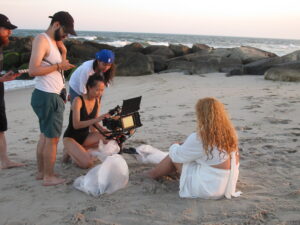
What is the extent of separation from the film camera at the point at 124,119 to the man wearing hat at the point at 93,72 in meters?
0.46

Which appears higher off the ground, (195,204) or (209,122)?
(209,122)

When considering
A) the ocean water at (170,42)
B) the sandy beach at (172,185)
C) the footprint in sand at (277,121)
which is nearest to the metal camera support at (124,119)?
the sandy beach at (172,185)

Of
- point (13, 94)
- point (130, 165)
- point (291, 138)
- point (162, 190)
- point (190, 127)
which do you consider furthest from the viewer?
point (13, 94)

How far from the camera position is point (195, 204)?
301cm

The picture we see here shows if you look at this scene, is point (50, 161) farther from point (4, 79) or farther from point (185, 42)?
point (185, 42)

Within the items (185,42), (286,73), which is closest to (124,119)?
(286,73)

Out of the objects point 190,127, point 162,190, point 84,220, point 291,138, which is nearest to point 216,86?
point 190,127

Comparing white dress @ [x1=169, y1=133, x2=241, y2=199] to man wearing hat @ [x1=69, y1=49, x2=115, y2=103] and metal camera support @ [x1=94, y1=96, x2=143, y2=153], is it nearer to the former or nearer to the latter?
metal camera support @ [x1=94, y1=96, x2=143, y2=153]

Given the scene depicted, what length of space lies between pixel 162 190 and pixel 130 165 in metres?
0.84

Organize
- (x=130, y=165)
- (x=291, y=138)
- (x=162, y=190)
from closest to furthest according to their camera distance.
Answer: (x=162, y=190) → (x=130, y=165) → (x=291, y=138)

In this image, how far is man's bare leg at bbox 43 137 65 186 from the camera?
3517 mm

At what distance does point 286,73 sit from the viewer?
9484 mm

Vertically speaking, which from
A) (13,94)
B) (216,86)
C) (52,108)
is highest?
(52,108)

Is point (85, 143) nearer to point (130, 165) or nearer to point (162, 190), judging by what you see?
point (130, 165)
